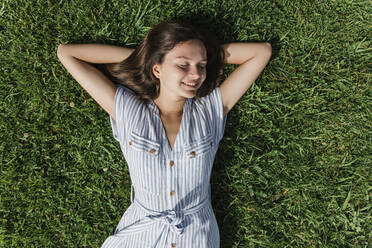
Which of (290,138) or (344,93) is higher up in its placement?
(344,93)

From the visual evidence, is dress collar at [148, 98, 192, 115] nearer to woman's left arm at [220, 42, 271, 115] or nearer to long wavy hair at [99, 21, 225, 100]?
long wavy hair at [99, 21, 225, 100]

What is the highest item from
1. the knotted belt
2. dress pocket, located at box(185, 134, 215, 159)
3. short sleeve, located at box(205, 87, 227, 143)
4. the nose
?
the nose

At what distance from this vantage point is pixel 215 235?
305cm

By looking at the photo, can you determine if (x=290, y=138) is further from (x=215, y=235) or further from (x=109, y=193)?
(x=109, y=193)

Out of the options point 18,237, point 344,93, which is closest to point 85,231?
point 18,237

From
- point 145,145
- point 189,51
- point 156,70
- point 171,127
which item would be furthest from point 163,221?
point 189,51

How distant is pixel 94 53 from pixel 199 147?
55.8 inches

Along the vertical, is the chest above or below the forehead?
below

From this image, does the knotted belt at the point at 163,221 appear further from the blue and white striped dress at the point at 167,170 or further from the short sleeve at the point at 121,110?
the short sleeve at the point at 121,110

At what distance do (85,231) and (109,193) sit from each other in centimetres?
53

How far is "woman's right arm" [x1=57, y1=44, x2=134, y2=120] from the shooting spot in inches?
108

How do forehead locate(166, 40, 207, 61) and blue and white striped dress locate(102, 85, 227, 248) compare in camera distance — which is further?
blue and white striped dress locate(102, 85, 227, 248)

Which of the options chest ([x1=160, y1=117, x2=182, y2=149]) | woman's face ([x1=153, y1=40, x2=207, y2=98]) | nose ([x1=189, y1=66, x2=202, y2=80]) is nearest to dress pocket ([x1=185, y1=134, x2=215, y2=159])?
chest ([x1=160, y1=117, x2=182, y2=149])

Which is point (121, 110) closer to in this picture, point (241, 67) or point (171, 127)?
point (171, 127)
